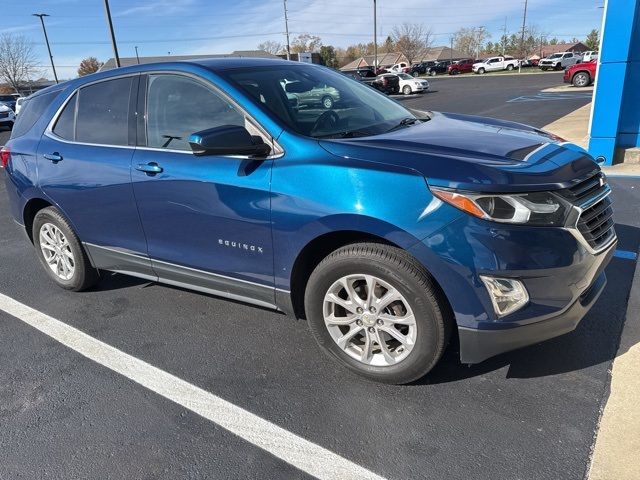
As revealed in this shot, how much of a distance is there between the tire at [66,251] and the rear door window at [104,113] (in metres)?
0.74

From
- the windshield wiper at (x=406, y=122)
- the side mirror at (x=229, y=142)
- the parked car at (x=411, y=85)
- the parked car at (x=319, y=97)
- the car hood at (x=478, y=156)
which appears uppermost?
the parked car at (x=319, y=97)

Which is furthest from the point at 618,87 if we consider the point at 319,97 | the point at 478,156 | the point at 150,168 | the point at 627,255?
the point at 150,168

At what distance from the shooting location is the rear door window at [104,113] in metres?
3.69

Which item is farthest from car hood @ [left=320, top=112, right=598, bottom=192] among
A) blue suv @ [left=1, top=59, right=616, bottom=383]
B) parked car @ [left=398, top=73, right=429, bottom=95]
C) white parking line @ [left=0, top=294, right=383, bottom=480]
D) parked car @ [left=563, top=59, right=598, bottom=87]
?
parked car @ [left=398, top=73, right=429, bottom=95]

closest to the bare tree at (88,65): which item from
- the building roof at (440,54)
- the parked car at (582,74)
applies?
the building roof at (440,54)

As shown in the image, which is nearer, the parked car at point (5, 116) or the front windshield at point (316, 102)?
the front windshield at point (316, 102)

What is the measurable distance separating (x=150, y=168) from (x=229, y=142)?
33.1 inches

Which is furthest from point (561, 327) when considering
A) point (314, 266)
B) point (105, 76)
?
point (105, 76)

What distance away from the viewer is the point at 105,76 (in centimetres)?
393

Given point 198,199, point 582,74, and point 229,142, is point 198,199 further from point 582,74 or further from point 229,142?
point 582,74

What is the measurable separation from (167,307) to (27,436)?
150 cm

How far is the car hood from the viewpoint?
2434 mm

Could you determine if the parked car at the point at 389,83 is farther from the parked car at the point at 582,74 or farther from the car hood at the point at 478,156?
the car hood at the point at 478,156

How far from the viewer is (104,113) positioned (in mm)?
3850
